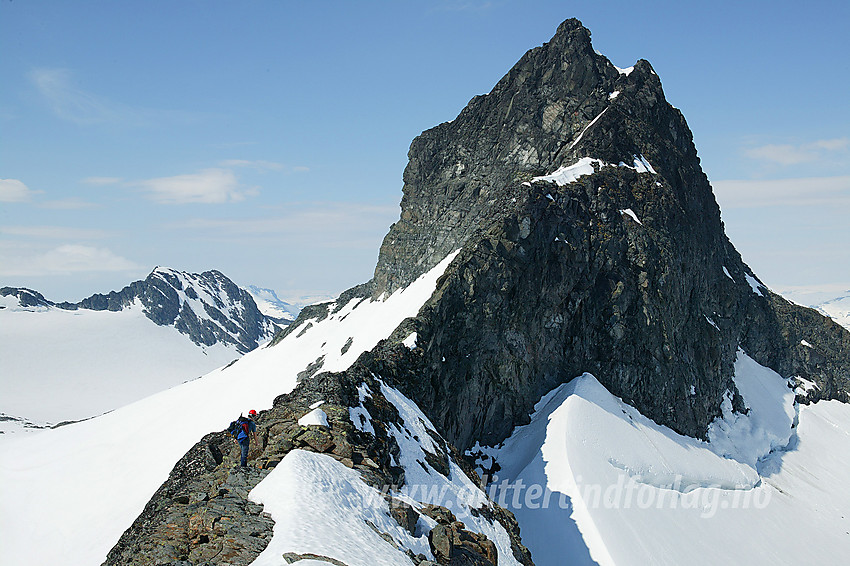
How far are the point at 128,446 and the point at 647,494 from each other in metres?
47.5

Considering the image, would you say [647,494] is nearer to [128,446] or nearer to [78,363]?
[128,446]

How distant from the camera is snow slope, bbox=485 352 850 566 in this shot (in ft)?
115

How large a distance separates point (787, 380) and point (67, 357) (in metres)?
188

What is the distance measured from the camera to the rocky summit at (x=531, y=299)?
21.0 metres

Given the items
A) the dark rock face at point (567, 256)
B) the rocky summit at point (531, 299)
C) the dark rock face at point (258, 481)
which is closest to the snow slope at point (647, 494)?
the rocky summit at point (531, 299)

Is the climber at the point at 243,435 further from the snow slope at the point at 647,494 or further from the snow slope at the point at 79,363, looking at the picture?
the snow slope at the point at 79,363

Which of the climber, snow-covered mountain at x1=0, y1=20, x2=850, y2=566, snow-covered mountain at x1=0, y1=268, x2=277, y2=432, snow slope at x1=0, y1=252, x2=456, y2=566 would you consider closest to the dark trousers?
the climber

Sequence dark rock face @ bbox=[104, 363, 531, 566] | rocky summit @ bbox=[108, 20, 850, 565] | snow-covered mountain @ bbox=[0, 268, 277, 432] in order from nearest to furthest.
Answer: dark rock face @ bbox=[104, 363, 531, 566], rocky summit @ bbox=[108, 20, 850, 565], snow-covered mountain @ bbox=[0, 268, 277, 432]

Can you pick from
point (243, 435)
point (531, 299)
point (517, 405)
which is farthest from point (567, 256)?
point (243, 435)

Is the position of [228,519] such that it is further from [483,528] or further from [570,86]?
[570,86]

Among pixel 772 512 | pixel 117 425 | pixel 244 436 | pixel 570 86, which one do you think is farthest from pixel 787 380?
pixel 117 425

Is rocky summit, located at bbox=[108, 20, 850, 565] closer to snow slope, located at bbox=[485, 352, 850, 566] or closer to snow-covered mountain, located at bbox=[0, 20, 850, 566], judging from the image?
snow-covered mountain, located at bbox=[0, 20, 850, 566]

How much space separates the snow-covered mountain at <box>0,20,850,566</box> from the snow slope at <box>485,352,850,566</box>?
221mm

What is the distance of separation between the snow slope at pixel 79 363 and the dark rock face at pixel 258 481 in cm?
12344
